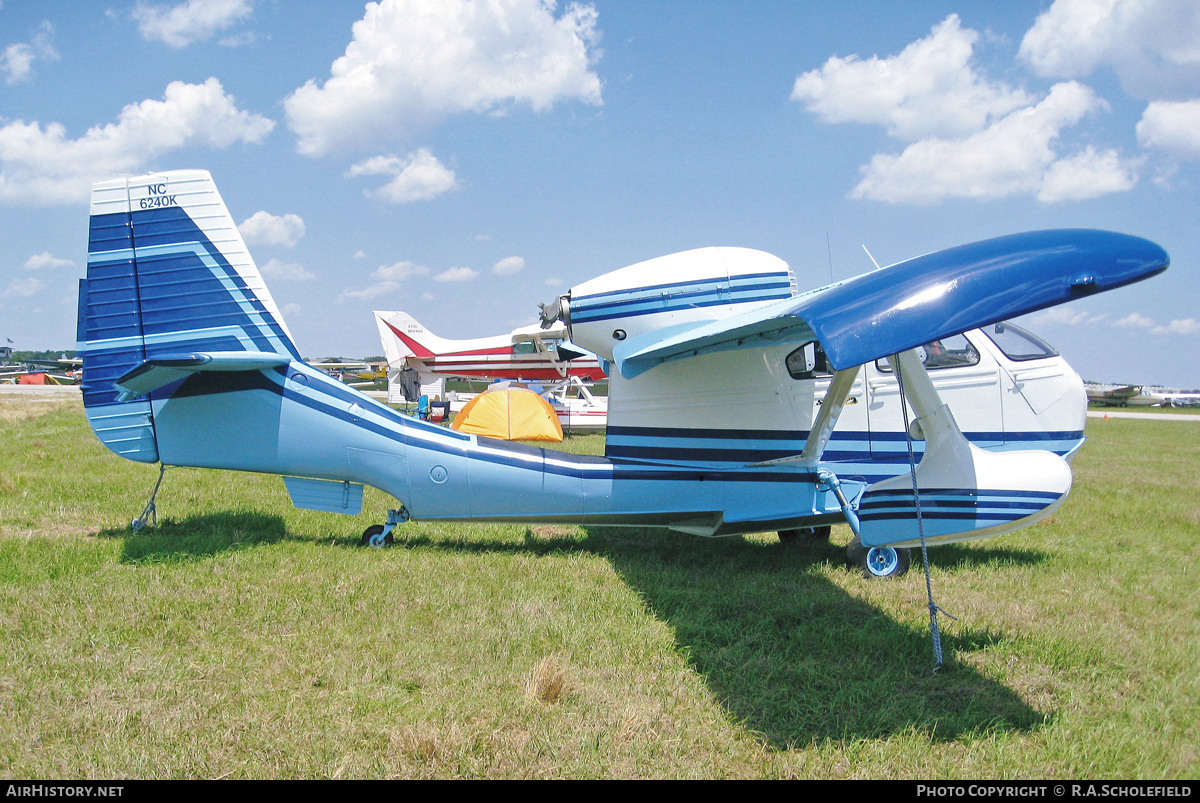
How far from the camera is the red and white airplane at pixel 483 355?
24031 mm

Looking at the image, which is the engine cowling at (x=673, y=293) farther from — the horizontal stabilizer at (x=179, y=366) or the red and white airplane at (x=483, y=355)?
the red and white airplane at (x=483, y=355)

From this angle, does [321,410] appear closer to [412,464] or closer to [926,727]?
[412,464]

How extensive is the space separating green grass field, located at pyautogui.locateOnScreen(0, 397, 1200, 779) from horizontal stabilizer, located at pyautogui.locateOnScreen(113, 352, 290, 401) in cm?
145

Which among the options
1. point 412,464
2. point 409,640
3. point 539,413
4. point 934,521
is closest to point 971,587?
point 934,521

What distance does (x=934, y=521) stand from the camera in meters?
4.45

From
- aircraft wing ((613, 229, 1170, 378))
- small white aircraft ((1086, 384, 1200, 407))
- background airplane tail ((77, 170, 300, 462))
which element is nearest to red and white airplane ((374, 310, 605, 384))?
background airplane tail ((77, 170, 300, 462))

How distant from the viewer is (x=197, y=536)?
6551mm

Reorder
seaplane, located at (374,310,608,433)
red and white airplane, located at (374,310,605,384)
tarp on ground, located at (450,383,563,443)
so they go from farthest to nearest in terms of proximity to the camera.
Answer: red and white airplane, located at (374,310,605,384), seaplane, located at (374,310,608,433), tarp on ground, located at (450,383,563,443)

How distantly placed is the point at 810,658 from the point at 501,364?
22.4m

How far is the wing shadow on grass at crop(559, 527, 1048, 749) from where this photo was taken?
3.37m

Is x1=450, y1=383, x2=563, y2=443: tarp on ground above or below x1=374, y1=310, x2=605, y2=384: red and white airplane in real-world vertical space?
below

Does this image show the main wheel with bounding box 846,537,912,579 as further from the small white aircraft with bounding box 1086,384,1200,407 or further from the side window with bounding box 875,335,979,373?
the small white aircraft with bounding box 1086,384,1200,407

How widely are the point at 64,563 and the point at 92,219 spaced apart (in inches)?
119

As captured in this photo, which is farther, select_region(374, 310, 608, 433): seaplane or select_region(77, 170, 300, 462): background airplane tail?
select_region(374, 310, 608, 433): seaplane
